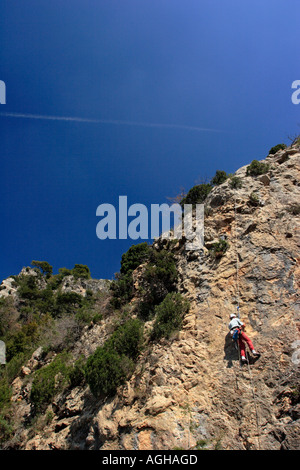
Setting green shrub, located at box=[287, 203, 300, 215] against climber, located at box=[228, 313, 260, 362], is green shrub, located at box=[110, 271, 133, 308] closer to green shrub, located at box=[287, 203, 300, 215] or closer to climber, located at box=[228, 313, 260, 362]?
climber, located at box=[228, 313, 260, 362]

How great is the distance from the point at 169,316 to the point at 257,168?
30.4ft

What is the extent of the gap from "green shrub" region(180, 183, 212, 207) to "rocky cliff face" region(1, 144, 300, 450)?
3475mm

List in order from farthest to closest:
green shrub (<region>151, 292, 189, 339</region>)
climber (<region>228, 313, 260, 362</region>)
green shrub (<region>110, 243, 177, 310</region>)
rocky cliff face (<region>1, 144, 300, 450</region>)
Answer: green shrub (<region>110, 243, 177, 310</region>), green shrub (<region>151, 292, 189, 339</region>), climber (<region>228, 313, 260, 362</region>), rocky cliff face (<region>1, 144, 300, 450</region>)

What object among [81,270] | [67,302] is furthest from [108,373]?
[81,270]

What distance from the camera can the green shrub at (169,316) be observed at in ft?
29.7

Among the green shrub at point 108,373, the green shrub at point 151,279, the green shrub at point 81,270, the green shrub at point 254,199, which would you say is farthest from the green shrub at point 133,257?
the green shrub at point 81,270

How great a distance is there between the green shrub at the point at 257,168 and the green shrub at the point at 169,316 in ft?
26.7

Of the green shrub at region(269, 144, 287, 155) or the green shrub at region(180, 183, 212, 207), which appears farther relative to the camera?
the green shrub at region(269, 144, 287, 155)

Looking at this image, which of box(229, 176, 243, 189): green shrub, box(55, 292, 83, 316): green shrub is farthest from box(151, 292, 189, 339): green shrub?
box(55, 292, 83, 316): green shrub

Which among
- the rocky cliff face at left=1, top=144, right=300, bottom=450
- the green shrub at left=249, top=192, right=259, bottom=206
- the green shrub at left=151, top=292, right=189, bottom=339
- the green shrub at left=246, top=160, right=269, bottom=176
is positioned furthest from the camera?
the green shrub at left=246, top=160, right=269, bottom=176

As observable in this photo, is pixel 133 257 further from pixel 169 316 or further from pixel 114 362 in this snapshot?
pixel 114 362

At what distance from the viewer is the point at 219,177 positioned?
16.8 meters

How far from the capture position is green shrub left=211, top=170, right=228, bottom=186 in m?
16.6
